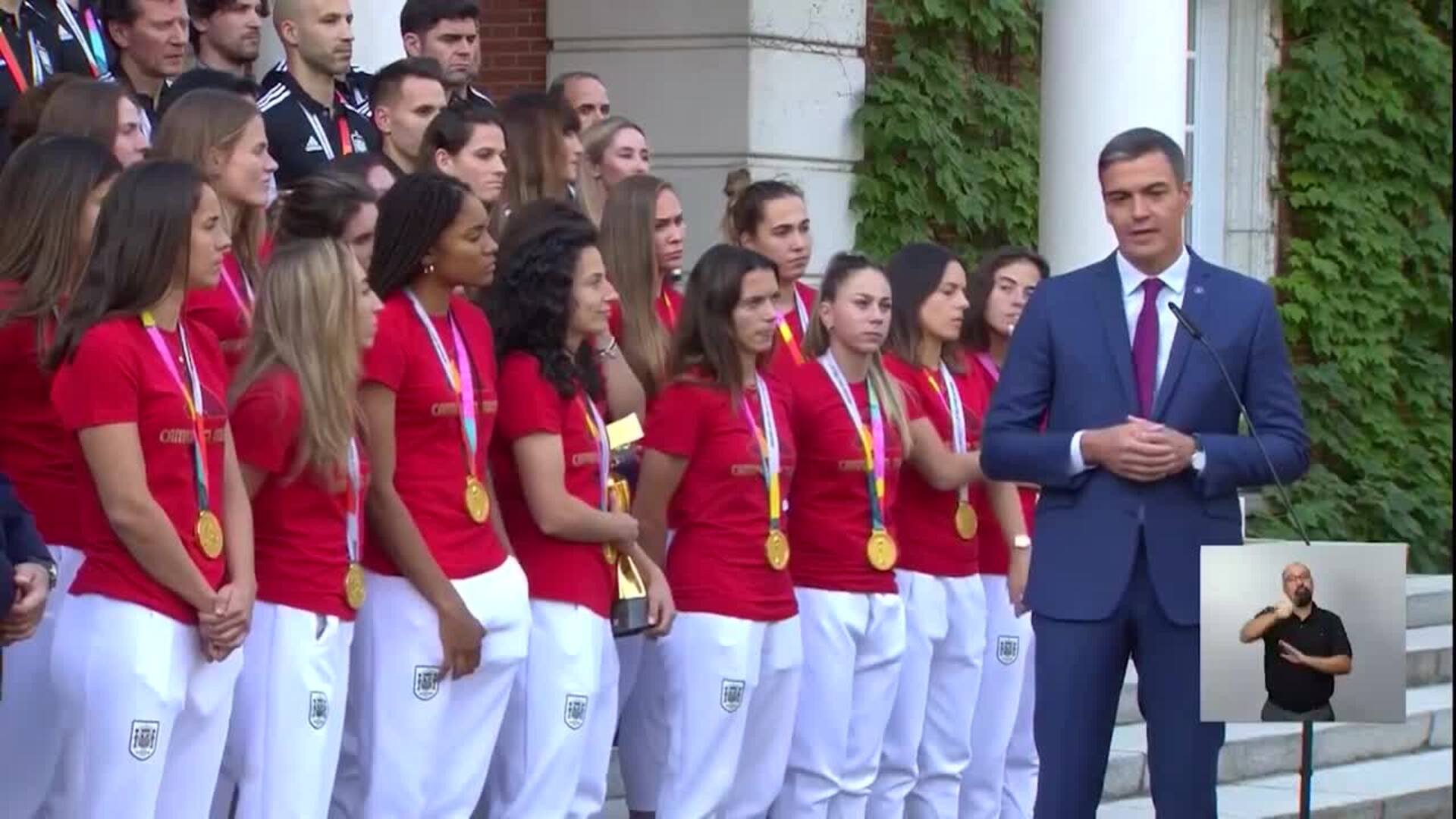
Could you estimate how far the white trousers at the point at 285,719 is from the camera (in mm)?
6352

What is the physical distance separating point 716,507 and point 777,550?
0.70 ft

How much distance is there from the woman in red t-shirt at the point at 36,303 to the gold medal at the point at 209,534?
289 mm

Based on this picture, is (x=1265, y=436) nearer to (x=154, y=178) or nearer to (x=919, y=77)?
(x=154, y=178)

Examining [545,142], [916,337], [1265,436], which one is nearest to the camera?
[1265,436]

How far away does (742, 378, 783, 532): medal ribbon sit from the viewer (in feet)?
26.0

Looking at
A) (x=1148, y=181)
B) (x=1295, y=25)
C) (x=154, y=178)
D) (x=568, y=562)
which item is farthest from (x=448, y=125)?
(x=1295, y=25)

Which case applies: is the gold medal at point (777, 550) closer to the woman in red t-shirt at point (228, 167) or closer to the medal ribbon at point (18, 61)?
the woman in red t-shirt at point (228, 167)

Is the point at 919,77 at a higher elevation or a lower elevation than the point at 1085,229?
higher

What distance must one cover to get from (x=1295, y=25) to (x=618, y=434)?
416 inches

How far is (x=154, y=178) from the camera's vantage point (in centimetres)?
595

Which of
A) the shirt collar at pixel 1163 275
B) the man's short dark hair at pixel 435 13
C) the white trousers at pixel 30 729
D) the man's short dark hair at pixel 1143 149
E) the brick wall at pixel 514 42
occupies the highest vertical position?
the brick wall at pixel 514 42

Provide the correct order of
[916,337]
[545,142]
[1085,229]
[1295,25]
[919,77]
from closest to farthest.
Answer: [545,142] → [916,337] → [1085,229] → [919,77] → [1295,25]

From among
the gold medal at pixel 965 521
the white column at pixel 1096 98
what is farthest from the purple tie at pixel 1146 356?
the white column at pixel 1096 98

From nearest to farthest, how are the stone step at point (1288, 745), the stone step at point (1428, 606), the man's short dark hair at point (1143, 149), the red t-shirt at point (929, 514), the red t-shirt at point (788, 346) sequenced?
the man's short dark hair at point (1143, 149) < the red t-shirt at point (788, 346) < the red t-shirt at point (929, 514) < the stone step at point (1288, 745) < the stone step at point (1428, 606)
